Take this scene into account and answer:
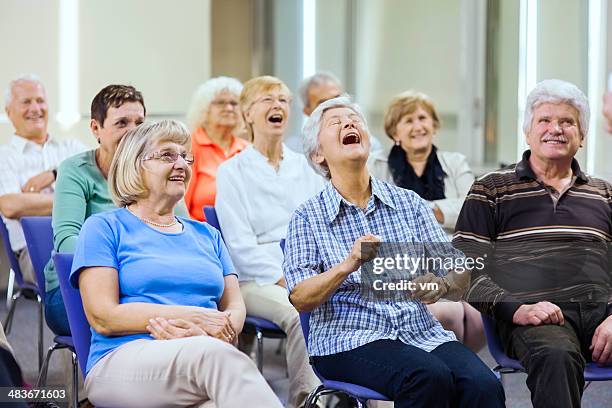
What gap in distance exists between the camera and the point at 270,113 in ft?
14.0

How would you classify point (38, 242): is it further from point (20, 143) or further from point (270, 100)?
point (20, 143)

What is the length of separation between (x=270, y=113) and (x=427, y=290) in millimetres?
1668

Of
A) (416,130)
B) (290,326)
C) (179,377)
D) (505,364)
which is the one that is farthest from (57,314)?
(416,130)

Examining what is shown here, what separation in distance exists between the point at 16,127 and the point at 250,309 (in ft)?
7.06

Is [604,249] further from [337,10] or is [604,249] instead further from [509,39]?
[337,10]

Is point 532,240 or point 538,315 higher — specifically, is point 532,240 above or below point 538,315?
above

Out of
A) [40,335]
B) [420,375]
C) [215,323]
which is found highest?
[215,323]

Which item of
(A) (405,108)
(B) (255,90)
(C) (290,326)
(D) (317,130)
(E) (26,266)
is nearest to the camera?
(D) (317,130)

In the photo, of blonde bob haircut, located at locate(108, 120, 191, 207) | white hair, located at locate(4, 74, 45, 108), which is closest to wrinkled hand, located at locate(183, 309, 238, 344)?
blonde bob haircut, located at locate(108, 120, 191, 207)

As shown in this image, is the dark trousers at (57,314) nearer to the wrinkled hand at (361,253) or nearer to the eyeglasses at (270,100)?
the wrinkled hand at (361,253)

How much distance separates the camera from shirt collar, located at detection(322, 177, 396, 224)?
2926 millimetres

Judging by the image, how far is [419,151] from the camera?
4.64 meters

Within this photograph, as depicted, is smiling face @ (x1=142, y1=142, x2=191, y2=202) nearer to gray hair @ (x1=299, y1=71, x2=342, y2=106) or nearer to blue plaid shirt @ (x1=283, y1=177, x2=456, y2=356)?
blue plaid shirt @ (x1=283, y1=177, x2=456, y2=356)

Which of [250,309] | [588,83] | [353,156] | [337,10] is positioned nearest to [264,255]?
[250,309]
